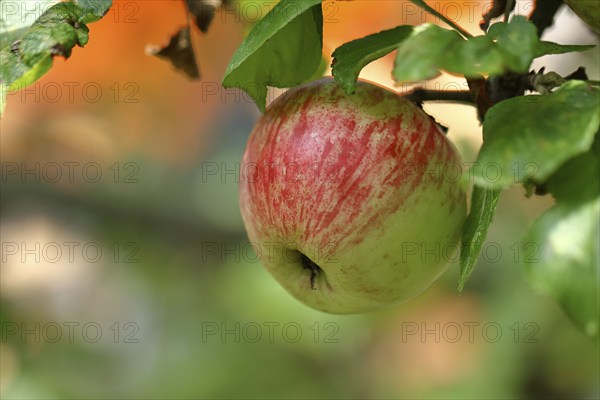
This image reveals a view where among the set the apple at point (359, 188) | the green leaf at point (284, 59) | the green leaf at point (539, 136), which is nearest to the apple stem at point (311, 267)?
the apple at point (359, 188)

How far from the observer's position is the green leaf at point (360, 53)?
0.65 meters

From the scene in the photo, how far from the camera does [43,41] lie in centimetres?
65

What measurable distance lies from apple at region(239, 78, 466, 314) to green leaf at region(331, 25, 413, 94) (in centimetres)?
9

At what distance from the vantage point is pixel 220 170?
2.01m

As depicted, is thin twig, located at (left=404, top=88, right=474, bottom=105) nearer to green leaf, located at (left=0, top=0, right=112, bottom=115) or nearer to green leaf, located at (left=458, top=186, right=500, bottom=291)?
green leaf, located at (left=458, top=186, right=500, bottom=291)

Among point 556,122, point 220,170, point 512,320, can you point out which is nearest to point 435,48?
point 556,122

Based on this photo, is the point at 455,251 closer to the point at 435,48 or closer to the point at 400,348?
the point at 435,48

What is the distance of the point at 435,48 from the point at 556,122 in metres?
0.10

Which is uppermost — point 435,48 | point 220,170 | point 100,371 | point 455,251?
point 220,170

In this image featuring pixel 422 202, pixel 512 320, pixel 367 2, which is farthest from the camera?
pixel 512 320

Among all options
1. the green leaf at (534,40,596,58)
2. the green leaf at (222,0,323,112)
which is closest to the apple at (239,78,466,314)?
the green leaf at (222,0,323,112)

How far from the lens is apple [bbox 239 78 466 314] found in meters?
0.75

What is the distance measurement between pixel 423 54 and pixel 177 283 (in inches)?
63.3

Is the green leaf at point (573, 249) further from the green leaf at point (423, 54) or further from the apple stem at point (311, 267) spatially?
the apple stem at point (311, 267)
